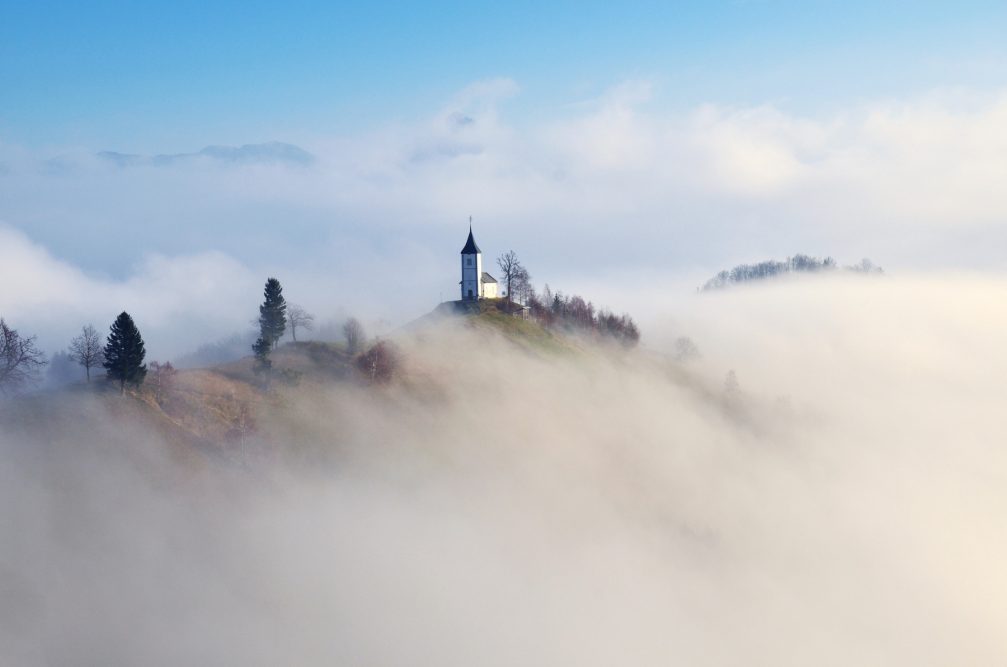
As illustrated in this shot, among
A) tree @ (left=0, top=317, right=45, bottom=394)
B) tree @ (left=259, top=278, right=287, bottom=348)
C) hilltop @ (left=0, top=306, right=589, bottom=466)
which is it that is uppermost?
tree @ (left=259, top=278, right=287, bottom=348)

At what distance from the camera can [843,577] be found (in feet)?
390

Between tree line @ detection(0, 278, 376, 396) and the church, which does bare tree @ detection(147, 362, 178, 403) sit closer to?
tree line @ detection(0, 278, 376, 396)

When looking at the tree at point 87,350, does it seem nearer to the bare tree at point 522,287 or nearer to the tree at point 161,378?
the tree at point 161,378

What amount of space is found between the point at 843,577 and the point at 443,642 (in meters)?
68.6

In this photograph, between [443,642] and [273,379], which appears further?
[273,379]

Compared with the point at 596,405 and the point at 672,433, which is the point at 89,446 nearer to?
the point at 596,405

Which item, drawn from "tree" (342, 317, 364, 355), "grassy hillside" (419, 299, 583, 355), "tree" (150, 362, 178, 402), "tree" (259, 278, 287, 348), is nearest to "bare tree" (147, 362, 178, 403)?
"tree" (150, 362, 178, 402)

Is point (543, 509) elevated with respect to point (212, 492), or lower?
lower

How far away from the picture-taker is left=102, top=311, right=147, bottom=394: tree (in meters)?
86.0

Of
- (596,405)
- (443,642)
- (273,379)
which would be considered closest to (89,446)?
(273,379)

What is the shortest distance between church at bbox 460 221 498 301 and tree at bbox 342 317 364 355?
89.7ft

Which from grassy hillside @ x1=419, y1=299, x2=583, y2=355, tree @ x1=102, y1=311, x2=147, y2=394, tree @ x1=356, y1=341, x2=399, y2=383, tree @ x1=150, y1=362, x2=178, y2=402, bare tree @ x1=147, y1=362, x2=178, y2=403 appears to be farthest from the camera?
grassy hillside @ x1=419, y1=299, x2=583, y2=355

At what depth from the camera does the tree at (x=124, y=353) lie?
86.0m

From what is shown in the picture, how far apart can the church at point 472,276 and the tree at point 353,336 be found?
27.3 metres
